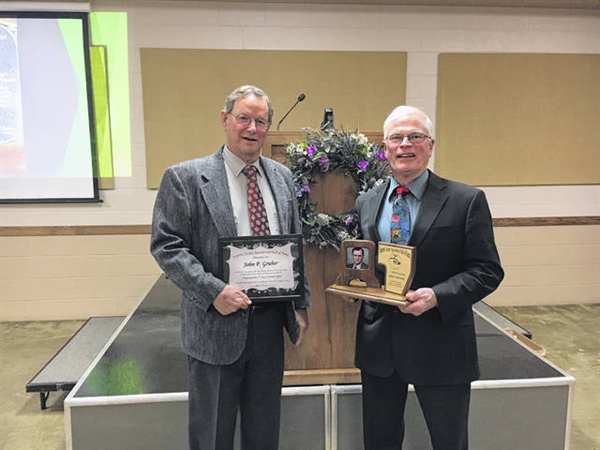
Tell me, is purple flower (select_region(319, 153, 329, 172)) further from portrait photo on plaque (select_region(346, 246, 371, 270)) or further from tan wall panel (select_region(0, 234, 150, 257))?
tan wall panel (select_region(0, 234, 150, 257))

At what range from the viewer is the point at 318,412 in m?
2.14

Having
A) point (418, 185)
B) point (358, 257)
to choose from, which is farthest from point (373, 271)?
point (418, 185)

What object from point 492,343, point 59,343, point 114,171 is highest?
point 114,171

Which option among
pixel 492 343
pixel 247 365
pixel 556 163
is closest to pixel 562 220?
pixel 556 163

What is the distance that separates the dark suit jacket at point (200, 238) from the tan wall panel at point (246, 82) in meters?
2.80

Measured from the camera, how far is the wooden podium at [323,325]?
208 centimetres

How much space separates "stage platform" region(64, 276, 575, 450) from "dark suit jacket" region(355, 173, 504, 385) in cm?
64

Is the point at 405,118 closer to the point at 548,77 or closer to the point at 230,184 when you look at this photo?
the point at 230,184

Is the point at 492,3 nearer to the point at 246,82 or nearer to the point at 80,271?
the point at 246,82

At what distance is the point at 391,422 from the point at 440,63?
352 cm

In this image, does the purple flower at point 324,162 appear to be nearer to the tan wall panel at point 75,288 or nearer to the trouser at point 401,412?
the trouser at point 401,412

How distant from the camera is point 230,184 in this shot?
5.26 ft

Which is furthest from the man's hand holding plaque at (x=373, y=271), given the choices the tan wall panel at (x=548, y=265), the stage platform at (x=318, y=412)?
the tan wall panel at (x=548, y=265)

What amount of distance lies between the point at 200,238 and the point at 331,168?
26.0 inches
